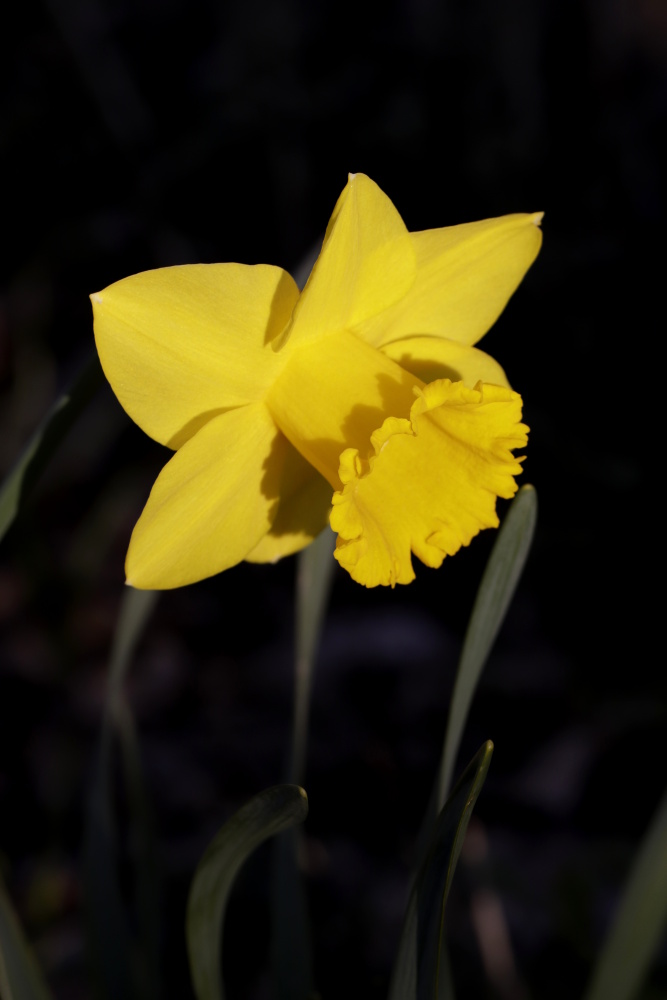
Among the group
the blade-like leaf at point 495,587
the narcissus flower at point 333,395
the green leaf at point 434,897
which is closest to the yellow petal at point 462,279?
the narcissus flower at point 333,395

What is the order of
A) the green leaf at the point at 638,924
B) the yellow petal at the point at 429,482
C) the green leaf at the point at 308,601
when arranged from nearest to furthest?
the yellow petal at the point at 429,482 < the green leaf at the point at 638,924 < the green leaf at the point at 308,601

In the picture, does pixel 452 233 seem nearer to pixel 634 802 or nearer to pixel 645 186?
pixel 634 802

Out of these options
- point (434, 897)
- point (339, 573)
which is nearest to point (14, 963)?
point (434, 897)

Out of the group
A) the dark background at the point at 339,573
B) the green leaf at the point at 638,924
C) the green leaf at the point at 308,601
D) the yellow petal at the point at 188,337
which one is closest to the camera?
the yellow petal at the point at 188,337

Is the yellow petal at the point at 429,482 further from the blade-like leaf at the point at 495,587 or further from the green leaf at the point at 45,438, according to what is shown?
the green leaf at the point at 45,438

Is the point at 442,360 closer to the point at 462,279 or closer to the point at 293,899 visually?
the point at 462,279

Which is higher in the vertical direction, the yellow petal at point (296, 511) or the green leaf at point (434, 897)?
the yellow petal at point (296, 511)

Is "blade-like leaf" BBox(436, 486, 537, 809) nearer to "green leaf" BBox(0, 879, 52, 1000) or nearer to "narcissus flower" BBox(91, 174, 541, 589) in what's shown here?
"narcissus flower" BBox(91, 174, 541, 589)

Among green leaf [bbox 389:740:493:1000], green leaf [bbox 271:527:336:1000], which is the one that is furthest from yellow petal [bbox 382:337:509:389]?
green leaf [bbox 389:740:493:1000]
